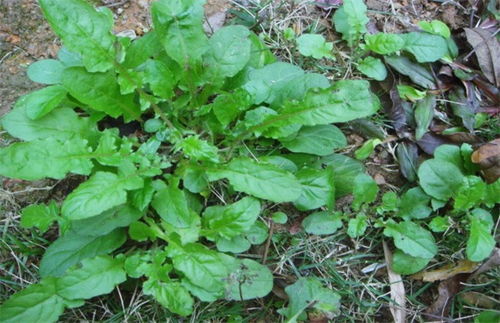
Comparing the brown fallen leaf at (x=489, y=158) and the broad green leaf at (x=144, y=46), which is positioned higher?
the broad green leaf at (x=144, y=46)

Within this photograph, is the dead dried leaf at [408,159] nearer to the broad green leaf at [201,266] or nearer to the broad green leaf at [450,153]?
the broad green leaf at [450,153]

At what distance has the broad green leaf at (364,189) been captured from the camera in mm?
2111

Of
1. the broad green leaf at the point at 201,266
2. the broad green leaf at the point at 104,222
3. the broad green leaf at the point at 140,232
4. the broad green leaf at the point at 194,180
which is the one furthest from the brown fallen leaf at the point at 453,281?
the broad green leaf at the point at 104,222

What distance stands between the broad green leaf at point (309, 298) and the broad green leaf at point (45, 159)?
86 cm

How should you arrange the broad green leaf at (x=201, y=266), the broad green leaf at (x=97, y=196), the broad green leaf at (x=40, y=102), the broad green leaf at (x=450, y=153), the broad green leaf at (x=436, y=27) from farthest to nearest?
1. the broad green leaf at (x=436, y=27)
2. the broad green leaf at (x=450, y=153)
3. the broad green leaf at (x=40, y=102)
4. the broad green leaf at (x=201, y=266)
5. the broad green leaf at (x=97, y=196)

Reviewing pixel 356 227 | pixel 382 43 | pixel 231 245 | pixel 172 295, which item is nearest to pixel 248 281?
pixel 231 245

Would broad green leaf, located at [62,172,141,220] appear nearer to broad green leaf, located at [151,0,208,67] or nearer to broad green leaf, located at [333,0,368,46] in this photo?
broad green leaf, located at [151,0,208,67]

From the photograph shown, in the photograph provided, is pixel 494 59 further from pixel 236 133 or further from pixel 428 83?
pixel 236 133

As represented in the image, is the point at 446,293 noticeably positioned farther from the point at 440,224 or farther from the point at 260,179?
the point at 260,179

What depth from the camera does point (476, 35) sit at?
239 centimetres

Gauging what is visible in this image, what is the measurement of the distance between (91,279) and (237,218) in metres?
0.55

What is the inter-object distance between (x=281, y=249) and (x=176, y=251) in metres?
0.42

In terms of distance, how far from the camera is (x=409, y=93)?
2.33 metres

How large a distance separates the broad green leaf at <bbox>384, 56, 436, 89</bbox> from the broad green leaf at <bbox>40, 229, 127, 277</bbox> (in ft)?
4.57
